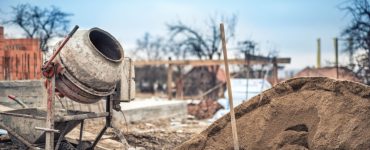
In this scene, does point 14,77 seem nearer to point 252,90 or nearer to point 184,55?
point 252,90

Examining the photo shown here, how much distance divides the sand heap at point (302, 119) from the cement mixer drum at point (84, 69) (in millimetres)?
1360

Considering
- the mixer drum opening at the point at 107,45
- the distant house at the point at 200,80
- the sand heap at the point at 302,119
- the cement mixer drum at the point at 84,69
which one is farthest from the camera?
the distant house at the point at 200,80

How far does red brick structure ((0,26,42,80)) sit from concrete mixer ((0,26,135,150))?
152 inches

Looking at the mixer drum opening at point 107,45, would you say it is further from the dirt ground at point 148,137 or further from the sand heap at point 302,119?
the dirt ground at point 148,137

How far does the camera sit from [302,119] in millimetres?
4711

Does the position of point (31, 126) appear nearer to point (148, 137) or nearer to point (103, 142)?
point (103, 142)

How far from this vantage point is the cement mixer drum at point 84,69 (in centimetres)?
523

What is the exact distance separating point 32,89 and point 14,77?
→ 1.02 metres

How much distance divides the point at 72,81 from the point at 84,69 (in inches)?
8.3

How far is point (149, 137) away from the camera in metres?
8.30

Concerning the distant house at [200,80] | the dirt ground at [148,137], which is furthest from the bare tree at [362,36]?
the distant house at [200,80]

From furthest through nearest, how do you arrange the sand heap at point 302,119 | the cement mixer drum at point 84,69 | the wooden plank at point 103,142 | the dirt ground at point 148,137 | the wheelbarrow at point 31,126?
the dirt ground at point 148,137, the wooden plank at point 103,142, the wheelbarrow at point 31,126, the cement mixer drum at point 84,69, the sand heap at point 302,119

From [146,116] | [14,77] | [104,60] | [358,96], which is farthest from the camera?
[146,116]

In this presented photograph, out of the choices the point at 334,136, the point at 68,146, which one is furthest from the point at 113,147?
the point at 334,136
